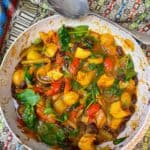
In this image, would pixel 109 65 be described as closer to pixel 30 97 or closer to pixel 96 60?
pixel 96 60

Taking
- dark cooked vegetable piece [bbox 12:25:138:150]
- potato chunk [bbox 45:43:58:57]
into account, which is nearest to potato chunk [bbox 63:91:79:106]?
dark cooked vegetable piece [bbox 12:25:138:150]

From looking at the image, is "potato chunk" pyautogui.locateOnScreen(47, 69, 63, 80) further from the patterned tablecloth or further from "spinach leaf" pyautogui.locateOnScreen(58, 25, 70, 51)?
the patterned tablecloth

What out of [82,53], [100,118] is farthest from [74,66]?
[100,118]

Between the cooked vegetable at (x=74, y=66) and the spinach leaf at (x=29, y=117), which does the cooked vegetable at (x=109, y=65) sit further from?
the spinach leaf at (x=29, y=117)

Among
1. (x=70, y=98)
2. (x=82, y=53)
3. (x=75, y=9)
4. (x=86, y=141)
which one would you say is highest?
(x=75, y=9)

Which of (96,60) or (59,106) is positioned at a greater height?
(96,60)

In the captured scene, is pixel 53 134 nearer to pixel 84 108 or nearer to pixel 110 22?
pixel 84 108

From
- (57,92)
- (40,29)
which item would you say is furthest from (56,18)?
(57,92)

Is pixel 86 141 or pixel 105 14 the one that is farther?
pixel 105 14
